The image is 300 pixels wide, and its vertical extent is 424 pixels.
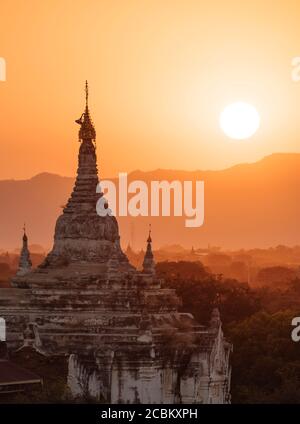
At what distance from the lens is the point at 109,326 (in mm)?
56188

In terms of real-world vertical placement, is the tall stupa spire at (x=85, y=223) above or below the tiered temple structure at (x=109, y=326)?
above

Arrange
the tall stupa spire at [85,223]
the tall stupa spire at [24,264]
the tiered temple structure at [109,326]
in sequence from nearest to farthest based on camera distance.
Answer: the tiered temple structure at [109,326]
the tall stupa spire at [85,223]
the tall stupa spire at [24,264]

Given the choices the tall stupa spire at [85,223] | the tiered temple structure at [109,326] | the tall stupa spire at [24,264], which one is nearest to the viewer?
the tiered temple structure at [109,326]

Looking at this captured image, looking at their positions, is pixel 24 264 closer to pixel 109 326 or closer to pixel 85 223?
pixel 85 223

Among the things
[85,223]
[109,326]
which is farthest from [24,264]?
[109,326]

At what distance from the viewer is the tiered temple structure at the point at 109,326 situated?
→ 5500 centimetres

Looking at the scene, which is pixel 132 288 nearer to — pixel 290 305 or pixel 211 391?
pixel 211 391

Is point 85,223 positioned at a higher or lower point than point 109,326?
higher

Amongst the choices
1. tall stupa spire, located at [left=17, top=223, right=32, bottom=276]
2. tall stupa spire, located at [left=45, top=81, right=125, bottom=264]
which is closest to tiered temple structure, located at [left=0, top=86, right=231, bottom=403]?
tall stupa spire, located at [left=45, top=81, right=125, bottom=264]

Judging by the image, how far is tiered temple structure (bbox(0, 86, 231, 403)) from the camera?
55.0 m

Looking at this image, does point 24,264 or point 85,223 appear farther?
point 24,264

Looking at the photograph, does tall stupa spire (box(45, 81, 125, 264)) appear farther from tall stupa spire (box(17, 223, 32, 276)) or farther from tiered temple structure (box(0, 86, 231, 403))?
tall stupa spire (box(17, 223, 32, 276))

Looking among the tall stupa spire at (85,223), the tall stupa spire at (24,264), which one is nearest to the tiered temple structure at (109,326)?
the tall stupa spire at (85,223)

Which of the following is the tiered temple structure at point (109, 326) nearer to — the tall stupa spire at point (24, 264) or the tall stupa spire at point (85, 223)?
the tall stupa spire at point (85, 223)
